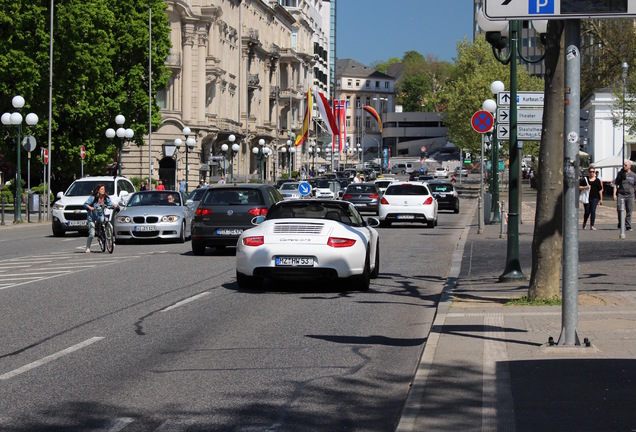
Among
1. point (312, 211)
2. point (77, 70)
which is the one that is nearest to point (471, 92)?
point (77, 70)

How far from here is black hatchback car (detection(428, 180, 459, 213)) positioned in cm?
5284

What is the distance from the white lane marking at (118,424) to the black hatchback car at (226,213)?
16124 mm

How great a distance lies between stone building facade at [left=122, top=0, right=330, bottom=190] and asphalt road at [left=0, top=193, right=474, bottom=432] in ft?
155

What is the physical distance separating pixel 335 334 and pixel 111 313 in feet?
10.6

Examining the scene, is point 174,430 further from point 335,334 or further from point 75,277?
point 75,277

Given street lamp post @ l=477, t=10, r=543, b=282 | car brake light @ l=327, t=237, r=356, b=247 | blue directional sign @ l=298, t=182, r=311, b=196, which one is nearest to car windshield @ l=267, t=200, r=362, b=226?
car brake light @ l=327, t=237, r=356, b=247

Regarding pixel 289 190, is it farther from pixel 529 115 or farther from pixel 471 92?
pixel 529 115

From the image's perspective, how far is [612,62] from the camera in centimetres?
7819

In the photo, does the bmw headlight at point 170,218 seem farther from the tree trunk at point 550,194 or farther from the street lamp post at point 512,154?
the tree trunk at point 550,194

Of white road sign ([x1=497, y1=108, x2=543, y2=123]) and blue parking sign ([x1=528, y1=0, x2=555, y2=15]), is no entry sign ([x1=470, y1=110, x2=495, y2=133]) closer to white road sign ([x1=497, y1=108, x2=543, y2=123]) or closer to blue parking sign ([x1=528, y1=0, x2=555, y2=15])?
white road sign ([x1=497, y1=108, x2=543, y2=123])

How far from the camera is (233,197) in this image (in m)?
24.8

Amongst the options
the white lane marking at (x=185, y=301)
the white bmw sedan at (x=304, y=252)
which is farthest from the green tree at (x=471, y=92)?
the white lane marking at (x=185, y=301)

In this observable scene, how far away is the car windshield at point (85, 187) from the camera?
33.1 m

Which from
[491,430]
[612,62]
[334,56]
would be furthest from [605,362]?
[334,56]
